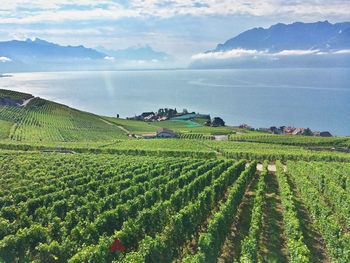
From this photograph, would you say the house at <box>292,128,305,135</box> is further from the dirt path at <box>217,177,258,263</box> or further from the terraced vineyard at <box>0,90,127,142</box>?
the dirt path at <box>217,177,258,263</box>

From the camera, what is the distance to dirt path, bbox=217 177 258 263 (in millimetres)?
24248

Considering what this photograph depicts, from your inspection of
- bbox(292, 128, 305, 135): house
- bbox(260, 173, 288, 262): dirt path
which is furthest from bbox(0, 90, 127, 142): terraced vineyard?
bbox(260, 173, 288, 262): dirt path

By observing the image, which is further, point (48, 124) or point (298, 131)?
point (298, 131)

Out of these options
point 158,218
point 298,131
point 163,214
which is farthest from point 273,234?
point 298,131

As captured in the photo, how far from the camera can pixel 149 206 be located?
3073 centimetres

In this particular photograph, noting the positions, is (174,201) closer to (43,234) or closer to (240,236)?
(240,236)

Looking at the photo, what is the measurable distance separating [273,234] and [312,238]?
280 cm

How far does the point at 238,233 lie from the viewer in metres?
27.9

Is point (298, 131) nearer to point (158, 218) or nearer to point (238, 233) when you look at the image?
point (238, 233)

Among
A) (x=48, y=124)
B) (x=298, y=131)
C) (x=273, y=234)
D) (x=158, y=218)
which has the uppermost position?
(x=298, y=131)

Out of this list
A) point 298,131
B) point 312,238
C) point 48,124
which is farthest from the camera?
point 298,131

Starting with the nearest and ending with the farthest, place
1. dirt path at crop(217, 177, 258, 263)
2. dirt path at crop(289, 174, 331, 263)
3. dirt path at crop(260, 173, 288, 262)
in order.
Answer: dirt path at crop(217, 177, 258, 263) → dirt path at crop(260, 173, 288, 262) → dirt path at crop(289, 174, 331, 263)

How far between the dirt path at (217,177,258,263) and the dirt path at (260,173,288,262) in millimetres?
1411

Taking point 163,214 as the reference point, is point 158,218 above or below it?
below
